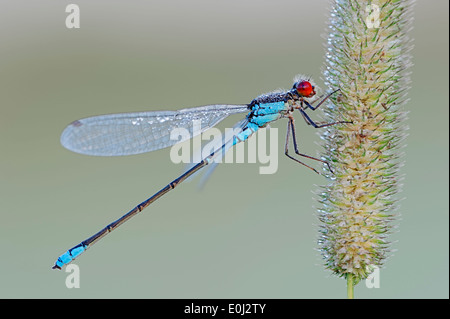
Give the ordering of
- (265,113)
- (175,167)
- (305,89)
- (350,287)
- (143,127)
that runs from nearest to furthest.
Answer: (350,287), (305,89), (265,113), (143,127), (175,167)

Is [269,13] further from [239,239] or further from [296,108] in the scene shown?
[296,108]

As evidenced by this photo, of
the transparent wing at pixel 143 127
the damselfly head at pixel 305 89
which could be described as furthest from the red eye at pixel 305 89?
the transparent wing at pixel 143 127

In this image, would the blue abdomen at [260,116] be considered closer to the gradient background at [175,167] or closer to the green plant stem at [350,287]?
the green plant stem at [350,287]

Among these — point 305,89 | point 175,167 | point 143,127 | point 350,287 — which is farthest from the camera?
point 175,167

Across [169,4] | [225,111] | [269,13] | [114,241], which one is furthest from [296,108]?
[169,4]

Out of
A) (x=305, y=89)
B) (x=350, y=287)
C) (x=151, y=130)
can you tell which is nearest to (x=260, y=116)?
(x=305, y=89)

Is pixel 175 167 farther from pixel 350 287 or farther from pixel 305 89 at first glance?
pixel 350 287

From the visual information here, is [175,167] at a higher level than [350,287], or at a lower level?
higher

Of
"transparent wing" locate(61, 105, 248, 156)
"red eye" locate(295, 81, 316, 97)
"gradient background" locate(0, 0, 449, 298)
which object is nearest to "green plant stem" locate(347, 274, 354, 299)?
"red eye" locate(295, 81, 316, 97)

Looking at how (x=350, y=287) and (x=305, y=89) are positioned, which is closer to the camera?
(x=350, y=287)
